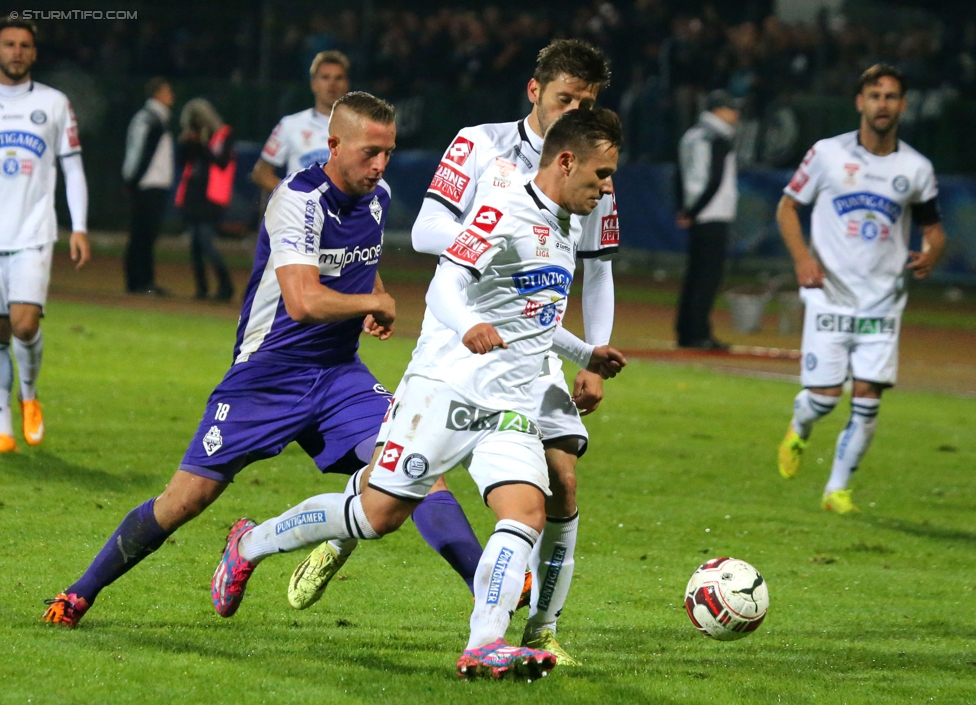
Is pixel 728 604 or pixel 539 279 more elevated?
pixel 539 279

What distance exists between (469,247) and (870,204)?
466cm

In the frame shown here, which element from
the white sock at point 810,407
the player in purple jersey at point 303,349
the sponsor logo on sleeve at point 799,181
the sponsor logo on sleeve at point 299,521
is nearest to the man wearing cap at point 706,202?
the sponsor logo on sleeve at point 799,181

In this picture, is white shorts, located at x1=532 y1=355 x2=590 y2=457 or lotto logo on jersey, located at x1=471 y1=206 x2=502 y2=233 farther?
white shorts, located at x1=532 y1=355 x2=590 y2=457

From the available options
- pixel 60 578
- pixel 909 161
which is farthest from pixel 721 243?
pixel 60 578

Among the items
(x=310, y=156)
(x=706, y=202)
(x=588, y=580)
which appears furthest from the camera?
(x=706, y=202)

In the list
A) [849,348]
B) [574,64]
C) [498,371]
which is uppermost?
[574,64]

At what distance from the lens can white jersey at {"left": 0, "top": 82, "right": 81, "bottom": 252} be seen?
8.64 metres

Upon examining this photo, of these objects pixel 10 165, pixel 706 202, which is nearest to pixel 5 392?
pixel 10 165

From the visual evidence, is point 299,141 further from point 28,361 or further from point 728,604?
point 728,604

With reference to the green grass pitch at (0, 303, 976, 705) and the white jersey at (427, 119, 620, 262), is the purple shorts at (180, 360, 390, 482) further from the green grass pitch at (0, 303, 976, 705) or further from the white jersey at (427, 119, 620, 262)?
the white jersey at (427, 119, 620, 262)

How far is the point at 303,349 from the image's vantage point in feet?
17.7

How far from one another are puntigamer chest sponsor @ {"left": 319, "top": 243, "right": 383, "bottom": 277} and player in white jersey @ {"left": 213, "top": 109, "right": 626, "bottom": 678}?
78 centimetres

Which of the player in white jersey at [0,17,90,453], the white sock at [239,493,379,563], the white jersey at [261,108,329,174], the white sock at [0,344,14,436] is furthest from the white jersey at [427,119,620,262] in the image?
the white jersey at [261,108,329,174]

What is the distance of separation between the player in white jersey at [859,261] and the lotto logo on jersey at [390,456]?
4.46 m
